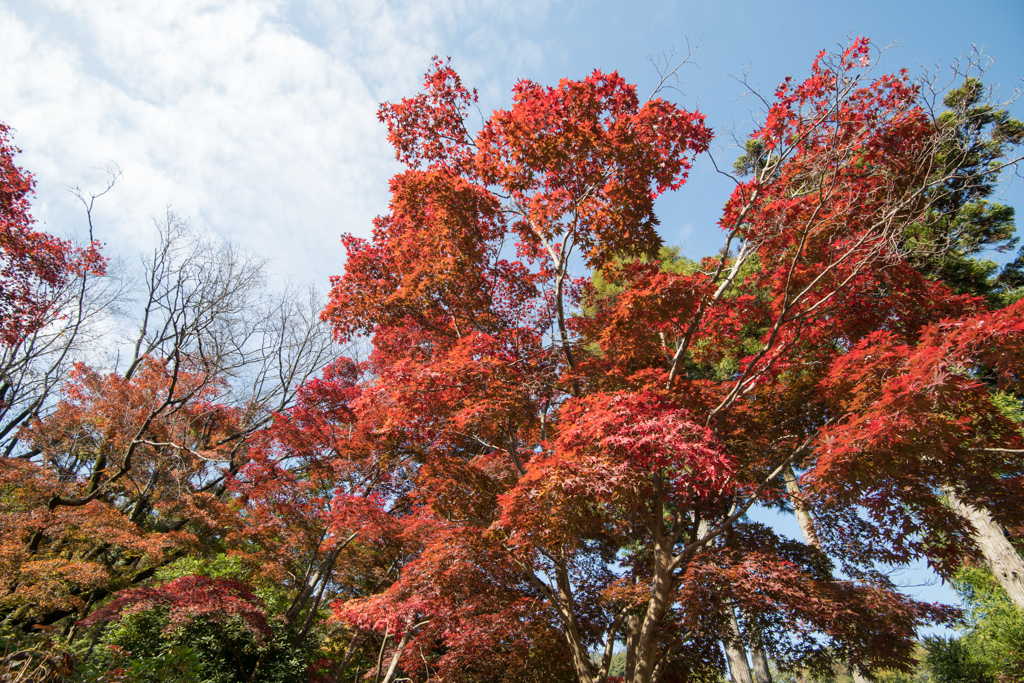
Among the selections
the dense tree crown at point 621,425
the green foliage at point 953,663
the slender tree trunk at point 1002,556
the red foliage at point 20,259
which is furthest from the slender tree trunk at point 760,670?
the red foliage at point 20,259

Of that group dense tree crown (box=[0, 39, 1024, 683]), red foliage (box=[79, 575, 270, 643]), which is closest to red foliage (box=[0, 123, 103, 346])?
dense tree crown (box=[0, 39, 1024, 683])

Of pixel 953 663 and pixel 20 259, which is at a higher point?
pixel 20 259

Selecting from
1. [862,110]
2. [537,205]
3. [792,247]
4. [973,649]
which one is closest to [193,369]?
[537,205]

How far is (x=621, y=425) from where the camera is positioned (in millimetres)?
5078

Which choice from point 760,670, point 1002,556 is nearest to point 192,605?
point 760,670

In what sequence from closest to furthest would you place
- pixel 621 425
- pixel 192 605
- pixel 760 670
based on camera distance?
pixel 621 425, pixel 192 605, pixel 760 670

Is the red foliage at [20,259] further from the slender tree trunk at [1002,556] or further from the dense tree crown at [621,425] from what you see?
the slender tree trunk at [1002,556]

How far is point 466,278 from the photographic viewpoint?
7.21 meters

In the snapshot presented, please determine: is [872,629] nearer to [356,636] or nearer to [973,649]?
[356,636]

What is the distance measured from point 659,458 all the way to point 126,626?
31.6 ft

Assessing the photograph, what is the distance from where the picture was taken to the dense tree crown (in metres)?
5.25

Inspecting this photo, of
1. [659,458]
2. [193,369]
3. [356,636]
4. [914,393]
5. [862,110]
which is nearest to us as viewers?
[914,393]

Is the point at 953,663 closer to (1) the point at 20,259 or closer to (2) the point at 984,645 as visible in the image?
(2) the point at 984,645

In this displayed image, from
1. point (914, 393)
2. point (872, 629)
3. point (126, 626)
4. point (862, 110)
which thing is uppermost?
point (862, 110)
